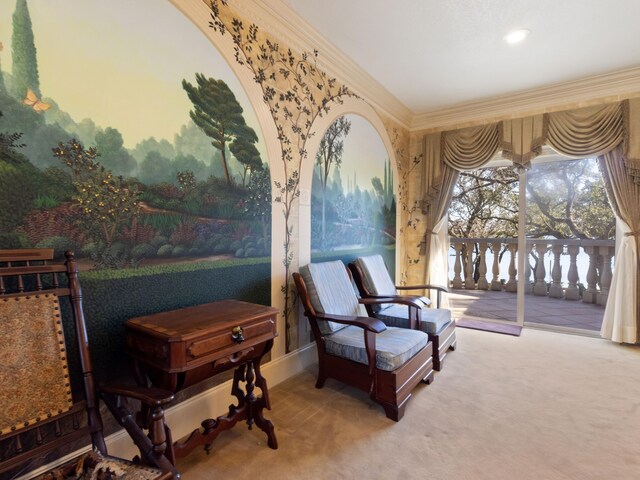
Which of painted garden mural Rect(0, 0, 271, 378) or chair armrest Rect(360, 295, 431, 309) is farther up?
painted garden mural Rect(0, 0, 271, 378)

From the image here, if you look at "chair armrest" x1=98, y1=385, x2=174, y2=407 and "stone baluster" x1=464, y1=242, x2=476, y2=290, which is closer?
"chair armrest" x1=98, y1=385, x2=174, y2=407

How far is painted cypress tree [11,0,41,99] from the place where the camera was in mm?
1231

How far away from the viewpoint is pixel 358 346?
7.01 feet

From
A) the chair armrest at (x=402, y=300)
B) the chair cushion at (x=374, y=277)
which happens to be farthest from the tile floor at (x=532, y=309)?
the chair armrest at (x=402, y=300)

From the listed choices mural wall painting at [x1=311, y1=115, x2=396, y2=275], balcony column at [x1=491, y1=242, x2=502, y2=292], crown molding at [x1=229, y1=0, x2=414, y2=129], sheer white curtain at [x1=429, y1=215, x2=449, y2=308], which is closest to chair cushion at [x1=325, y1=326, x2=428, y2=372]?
mural wall painting at [x1=311, y1=115, x2=396, y2=275]

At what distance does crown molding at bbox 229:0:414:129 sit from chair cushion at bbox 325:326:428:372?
7.55ft

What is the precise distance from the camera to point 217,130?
1.95m

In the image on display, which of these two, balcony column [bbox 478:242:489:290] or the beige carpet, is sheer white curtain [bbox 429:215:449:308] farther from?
the beige carpet

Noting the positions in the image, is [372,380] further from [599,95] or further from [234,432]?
[599,95]

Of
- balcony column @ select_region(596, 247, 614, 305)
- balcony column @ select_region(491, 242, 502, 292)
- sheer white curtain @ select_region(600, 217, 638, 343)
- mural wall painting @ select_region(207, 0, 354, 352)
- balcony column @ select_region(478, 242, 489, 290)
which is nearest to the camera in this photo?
mural wall painting @ select_region(207, 0, 354, 352)

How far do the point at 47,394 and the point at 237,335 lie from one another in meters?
0.70

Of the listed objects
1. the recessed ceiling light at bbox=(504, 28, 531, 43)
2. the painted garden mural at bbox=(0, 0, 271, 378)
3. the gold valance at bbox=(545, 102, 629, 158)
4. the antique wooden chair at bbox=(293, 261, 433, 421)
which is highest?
the recessed ceiling light at bbox=(504, 28, 531, 43)

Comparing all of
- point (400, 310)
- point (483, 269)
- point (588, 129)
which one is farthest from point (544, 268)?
point (400, 310)

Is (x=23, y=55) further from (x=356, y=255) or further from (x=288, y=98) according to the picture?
(x=356, y=255)
